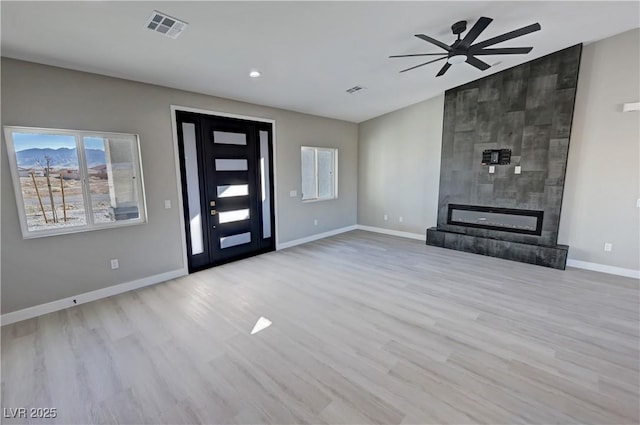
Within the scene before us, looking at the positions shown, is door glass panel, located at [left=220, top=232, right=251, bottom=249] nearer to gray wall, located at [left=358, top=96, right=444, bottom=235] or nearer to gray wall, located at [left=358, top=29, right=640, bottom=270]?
gray wall, located at [left=358, top=96, right=444, bottom=235]

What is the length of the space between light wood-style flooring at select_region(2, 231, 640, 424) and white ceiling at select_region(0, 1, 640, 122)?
2833mm

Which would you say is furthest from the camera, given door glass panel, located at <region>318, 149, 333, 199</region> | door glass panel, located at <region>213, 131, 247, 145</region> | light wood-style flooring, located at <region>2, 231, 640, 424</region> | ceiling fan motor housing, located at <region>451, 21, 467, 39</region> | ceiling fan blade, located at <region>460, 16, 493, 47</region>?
door glass panel, located at <region>318, 149, 333, 199</region>

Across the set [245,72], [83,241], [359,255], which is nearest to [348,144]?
[359,255]

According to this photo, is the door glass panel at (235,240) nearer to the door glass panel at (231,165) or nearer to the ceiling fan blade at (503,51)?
the door glass panel at (231,165)

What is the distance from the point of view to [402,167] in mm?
6441

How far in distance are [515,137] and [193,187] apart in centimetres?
551

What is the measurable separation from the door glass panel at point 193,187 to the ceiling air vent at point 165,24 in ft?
5.34

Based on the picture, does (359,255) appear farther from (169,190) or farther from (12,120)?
(12,120)

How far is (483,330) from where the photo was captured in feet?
8.97

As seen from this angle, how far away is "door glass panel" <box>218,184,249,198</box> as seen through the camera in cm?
460

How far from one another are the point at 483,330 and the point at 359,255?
2.62 m

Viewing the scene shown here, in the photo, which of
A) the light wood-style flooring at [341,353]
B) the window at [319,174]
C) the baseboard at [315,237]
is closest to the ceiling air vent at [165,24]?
the light wood-style flooring at [341,353]

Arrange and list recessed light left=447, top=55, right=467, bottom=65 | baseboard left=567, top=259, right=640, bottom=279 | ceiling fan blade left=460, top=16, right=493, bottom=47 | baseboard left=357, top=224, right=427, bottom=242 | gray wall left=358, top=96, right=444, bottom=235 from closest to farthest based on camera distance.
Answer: ceiling fan blade left=460, top=16, right=493, bottom=47
recessed light left=447, top=55, right=467, bottom=65
baseboard left=567, top=259, right=640, bottom=279
gray wall left=358, top=96, right=444, bottom=235
baseboard left=357, top=224, right=427, bottom=242

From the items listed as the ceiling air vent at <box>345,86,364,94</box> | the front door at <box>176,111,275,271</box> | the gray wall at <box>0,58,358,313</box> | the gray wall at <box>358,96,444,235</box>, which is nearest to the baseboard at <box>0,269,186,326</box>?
the gray wall at <box>0,58,358,313</box>
